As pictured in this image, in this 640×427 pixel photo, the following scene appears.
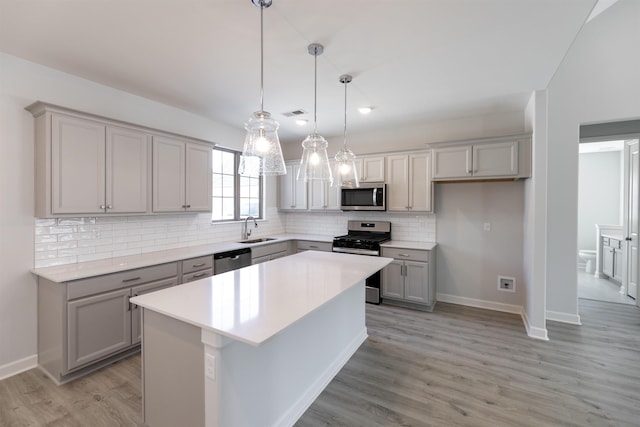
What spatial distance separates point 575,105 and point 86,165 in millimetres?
5343

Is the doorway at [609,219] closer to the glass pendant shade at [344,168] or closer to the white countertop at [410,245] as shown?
the white countertop at [410,245]

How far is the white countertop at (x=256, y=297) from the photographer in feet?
4.51

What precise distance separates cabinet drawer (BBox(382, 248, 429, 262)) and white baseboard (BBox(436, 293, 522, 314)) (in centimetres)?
86

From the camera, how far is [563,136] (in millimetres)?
3564

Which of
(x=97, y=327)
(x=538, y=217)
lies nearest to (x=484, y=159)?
(x=538, y=217)

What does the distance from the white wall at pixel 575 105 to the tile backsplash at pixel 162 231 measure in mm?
1501

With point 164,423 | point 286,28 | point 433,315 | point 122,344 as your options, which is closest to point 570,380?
point 433,315

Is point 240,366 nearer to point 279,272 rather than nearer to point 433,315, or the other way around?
point 279,272

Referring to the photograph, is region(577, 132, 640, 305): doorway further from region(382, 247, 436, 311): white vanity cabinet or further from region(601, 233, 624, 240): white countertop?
region(382, 247, 436, 311): white vanity cabinet

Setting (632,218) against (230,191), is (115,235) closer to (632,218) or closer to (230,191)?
(230,191)

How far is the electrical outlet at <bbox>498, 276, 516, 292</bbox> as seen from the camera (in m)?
3.94

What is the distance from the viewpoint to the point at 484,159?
3.67m

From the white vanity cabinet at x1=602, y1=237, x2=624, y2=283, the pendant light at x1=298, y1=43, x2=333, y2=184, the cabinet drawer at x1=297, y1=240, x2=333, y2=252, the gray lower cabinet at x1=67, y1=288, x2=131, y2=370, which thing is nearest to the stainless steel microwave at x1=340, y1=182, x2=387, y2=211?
the cabinet drawer at x1=297, y1=240, x2=333, y2=252

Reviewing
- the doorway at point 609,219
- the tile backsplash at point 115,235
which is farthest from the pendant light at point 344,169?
the doorway at point 609,219
